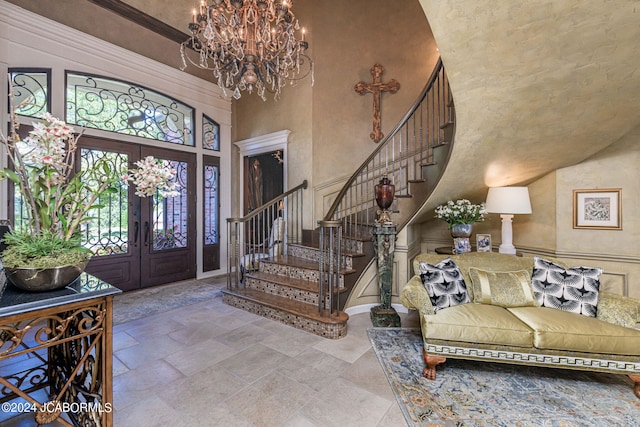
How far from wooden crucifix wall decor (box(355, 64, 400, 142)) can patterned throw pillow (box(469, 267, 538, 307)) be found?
9.17 ft

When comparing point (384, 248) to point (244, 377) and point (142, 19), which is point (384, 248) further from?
point (142, 19)

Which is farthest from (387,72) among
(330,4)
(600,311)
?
(600,311)

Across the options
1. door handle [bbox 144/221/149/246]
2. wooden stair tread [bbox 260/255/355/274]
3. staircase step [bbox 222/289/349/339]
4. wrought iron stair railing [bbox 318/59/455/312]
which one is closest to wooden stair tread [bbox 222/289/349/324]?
staircase step [bbox 222/289/349/339]

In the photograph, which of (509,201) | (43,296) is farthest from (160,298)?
(509,201)

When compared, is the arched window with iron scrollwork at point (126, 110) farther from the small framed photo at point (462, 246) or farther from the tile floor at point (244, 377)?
the small framed photo at point (462, 246)

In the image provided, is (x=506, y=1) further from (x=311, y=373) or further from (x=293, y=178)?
(x=293, y=178)

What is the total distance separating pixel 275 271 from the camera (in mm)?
3877

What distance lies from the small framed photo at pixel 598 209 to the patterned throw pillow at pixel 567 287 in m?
1.30

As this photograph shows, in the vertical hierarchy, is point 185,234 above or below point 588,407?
above

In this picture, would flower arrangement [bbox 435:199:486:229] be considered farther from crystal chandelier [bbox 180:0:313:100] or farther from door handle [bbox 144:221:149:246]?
door handle [bbox 144:221:149:246]

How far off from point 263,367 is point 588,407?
2.29 metres

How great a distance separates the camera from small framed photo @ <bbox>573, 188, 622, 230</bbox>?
10.7ft

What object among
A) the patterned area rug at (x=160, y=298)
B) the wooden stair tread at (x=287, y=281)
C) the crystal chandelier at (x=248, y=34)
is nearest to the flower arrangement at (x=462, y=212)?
the wooden stair tread at (x=287, y=281)

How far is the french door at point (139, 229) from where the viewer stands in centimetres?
397
